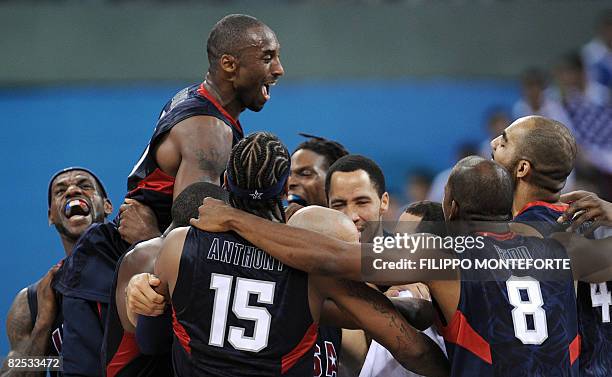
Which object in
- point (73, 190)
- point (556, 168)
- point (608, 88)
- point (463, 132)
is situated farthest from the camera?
point (463, 132)

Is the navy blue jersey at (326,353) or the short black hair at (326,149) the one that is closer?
the navy blue jersey at (326,353)

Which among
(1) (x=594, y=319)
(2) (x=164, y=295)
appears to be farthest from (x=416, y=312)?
(2) (x=164, y=295)

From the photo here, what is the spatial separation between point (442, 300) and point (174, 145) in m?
1.79

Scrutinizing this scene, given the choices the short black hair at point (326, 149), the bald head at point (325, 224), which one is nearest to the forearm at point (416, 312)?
the bald head at point (325, 224)

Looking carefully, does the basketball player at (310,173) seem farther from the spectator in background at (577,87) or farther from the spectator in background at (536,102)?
the spectator in background at (577,87)

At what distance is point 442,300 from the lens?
434cm

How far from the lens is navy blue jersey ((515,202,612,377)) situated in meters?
4.75

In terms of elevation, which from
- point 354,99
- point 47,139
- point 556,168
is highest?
point 354,99

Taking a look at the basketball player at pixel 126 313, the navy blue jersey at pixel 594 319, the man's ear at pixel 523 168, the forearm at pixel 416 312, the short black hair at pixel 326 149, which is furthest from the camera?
the short black hair at pixel 326 149

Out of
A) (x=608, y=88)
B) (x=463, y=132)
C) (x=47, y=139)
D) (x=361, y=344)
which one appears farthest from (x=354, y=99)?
(x=361, y=344)

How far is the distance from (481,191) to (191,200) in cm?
134

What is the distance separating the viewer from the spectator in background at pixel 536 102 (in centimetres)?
1096

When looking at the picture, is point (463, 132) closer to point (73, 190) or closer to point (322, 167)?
point (322, 167)

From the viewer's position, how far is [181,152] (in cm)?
526
